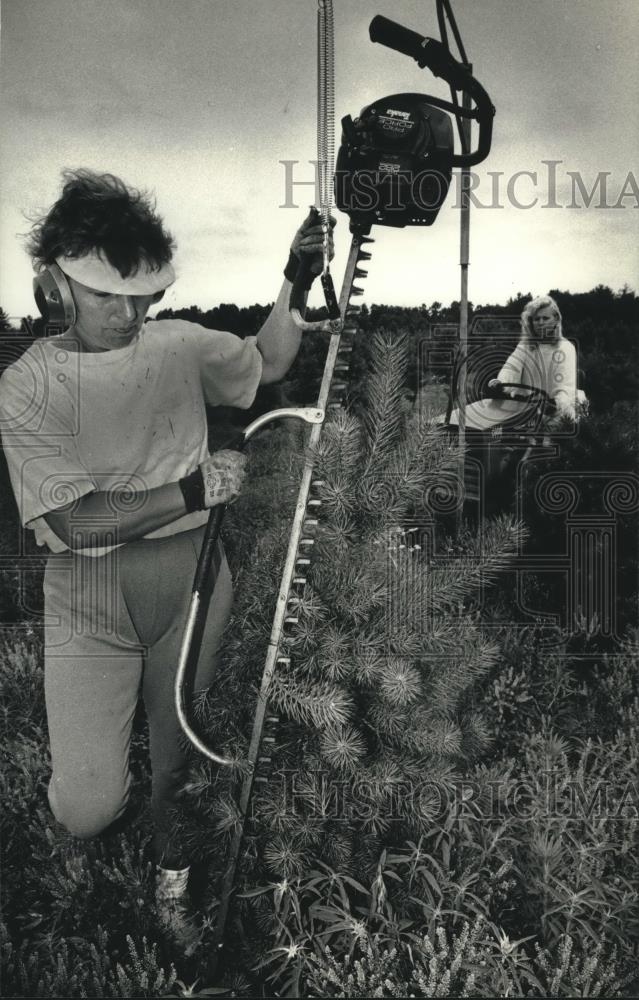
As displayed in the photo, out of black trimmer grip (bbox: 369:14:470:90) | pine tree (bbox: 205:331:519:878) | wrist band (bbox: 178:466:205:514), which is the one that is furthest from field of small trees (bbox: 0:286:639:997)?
black trimmer grip (bbox: 369:14:470:90)

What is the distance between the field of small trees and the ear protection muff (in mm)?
112

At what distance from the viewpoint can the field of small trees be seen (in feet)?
4.84

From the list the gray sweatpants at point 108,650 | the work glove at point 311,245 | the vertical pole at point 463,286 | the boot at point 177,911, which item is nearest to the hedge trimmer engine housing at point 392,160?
the work glove at point 311,245

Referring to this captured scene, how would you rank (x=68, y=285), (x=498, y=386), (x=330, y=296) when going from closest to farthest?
(x=330, y=296) < (x=68, y=285) < (x=498, y=386)

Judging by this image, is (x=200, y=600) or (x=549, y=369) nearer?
(x=200, y=600)

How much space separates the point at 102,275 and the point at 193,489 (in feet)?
1.43

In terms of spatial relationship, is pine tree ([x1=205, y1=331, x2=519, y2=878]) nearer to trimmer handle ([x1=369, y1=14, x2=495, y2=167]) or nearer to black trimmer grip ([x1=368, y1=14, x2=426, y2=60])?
trimmer handle ([x1=369, y1=14, x2=495, y2=167])

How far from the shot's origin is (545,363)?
187 cm

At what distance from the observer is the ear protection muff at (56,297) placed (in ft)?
5.05

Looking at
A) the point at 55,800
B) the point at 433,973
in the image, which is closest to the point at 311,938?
the point at 433,973

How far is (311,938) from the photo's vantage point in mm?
1548

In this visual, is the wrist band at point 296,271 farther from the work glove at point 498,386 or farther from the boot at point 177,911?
the boot at point 177,911

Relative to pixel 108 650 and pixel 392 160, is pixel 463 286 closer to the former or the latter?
pixel 392 160

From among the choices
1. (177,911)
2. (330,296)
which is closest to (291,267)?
(330,296)
